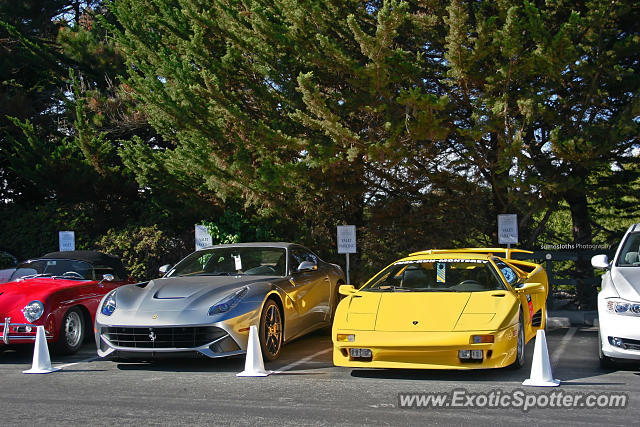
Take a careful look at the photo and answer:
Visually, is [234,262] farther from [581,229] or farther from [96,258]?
[581,229]

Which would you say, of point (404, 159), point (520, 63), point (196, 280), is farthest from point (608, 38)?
point (196, 280)

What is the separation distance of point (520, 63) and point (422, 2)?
2221mm

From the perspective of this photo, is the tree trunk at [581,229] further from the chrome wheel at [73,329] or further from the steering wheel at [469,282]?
the chrome wheel at [73,329]

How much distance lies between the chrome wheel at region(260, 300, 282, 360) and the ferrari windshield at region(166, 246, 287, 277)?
3.09ft

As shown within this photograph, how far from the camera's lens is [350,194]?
47.0 feet

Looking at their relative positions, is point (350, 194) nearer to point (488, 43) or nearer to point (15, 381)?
point (488, 43)

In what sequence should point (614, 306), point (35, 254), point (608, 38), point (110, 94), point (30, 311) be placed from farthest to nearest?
point (110, 94) → point (35, 254) → point (608, 38) → point (30, 311) → point (614, 306)

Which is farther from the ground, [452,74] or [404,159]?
[452,74]

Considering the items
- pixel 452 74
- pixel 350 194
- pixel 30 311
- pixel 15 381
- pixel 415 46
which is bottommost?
pixel 15 381

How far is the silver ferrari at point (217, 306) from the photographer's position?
7457 mm

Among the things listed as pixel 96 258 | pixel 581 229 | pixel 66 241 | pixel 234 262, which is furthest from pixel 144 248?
pixel 581 229

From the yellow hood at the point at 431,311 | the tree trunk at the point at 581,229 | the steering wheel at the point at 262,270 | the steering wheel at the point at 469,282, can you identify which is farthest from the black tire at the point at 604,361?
the tree trunk at the point at 581,229

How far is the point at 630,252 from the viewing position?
8250 mm

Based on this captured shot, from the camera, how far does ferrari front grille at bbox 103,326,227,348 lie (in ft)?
24.4
